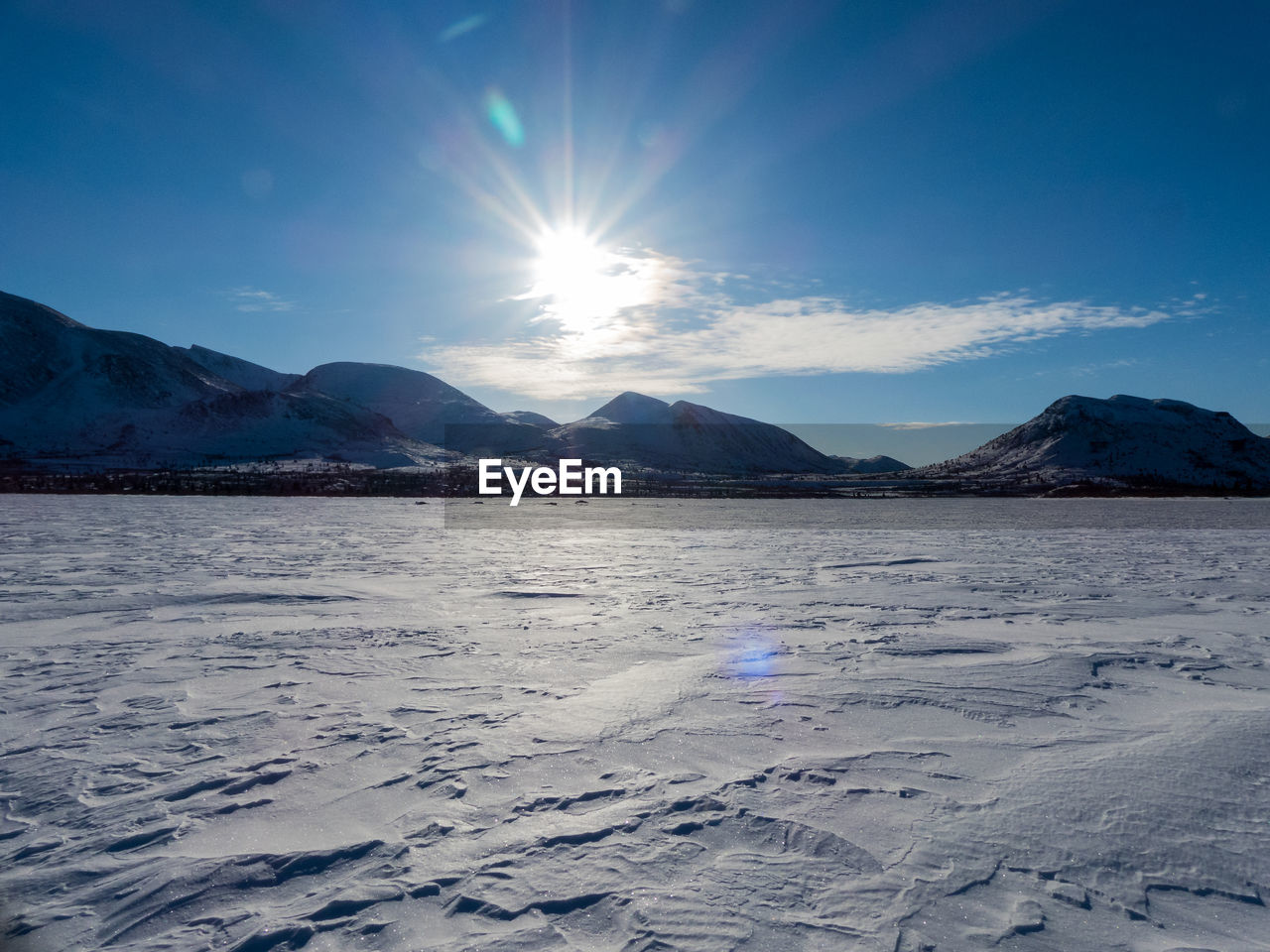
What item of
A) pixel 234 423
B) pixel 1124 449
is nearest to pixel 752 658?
pixel 234 423

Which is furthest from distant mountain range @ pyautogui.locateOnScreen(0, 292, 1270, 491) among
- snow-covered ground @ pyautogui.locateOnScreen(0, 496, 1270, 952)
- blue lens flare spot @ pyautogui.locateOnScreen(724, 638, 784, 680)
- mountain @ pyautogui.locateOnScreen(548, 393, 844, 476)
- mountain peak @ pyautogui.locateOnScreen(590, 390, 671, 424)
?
blue lens flare spot @ pyautogui.locateOnScreen(724, 638, 784, 680)

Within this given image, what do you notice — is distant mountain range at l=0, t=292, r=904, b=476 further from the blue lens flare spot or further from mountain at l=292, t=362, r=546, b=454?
the blue lens flare spot

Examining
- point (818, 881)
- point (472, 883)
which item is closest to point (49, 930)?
point (472, 883)

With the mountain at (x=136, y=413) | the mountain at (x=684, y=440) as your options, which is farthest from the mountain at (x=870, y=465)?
the mountain at (x=136, y=413)

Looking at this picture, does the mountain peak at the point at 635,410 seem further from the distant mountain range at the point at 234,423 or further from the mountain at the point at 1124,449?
the mountain at the point at 1124,449

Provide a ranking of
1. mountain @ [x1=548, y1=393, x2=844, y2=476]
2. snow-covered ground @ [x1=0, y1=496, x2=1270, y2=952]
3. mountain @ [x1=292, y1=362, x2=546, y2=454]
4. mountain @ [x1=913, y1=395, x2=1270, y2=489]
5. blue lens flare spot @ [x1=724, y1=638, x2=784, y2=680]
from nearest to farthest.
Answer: snow-covered ground @ [x1=0, y1=496, x2=1270, y2=952] → blue lens flare spot @ [x1=724, y1=638, x2=784, y2=680] → mountain @ [x1=913, y1=395, x2=1270, y2=489] → mountain @ [x1=548, y1=393, x2=844, y2=476] → mountain @ [x1=292, y1=362, x2=546, y2=454]

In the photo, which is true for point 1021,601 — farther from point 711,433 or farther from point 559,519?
point 711,433

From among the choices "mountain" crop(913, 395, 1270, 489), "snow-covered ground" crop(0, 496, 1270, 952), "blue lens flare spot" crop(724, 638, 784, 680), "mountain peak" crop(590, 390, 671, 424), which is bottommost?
"snow-covered ground" crop(0, 496, 1270, 952)

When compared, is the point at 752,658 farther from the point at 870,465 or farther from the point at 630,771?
the point at 870,465
